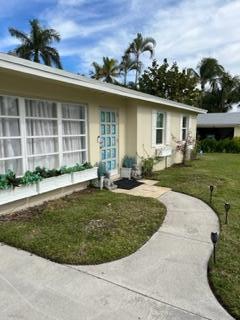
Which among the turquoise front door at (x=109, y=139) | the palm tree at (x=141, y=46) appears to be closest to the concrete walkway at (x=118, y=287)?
the turquoise front door at (x=109, y=139)

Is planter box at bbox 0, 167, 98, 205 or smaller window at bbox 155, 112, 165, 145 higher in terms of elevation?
smaller window at bbox 155, 112, 165, 145

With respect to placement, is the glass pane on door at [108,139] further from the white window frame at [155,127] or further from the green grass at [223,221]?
the white window frame at [155,127]

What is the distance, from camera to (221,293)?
9.23 ft

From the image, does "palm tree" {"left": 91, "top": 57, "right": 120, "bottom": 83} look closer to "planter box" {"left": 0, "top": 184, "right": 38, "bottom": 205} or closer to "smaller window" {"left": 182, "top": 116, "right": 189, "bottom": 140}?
"smaller window" {"left": 182, "top": 116, "right": 189, "bottom": 140}

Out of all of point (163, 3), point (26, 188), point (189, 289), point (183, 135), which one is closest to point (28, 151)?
point (26, 188)

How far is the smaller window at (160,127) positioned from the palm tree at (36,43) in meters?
17.2

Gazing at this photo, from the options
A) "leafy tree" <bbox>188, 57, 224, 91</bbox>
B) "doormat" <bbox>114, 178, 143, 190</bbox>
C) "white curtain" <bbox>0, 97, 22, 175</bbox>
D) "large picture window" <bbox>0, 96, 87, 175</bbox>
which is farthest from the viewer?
"leafy tree" <bbox>188, 57, 224, 91</bbox>

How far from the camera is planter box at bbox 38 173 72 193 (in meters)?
5.61

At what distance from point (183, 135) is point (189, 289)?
11.2 m

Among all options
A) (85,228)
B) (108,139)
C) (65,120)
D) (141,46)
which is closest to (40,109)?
(65,120)

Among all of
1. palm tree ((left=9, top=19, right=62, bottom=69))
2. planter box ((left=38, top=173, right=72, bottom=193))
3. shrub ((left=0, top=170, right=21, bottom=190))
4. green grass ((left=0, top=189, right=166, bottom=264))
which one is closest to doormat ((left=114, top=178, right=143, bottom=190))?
green grass ((left=0, top=189, right=166, bottom=264))

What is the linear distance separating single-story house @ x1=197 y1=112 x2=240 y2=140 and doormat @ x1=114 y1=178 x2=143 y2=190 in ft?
46.2

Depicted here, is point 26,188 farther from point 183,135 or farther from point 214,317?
point 183,135

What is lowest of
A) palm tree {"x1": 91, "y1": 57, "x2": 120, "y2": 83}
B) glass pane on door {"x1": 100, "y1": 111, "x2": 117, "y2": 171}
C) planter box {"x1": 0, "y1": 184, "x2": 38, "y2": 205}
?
planter box {"x1": 0, "y1": 184, "x2": 38, "y2": 205}
